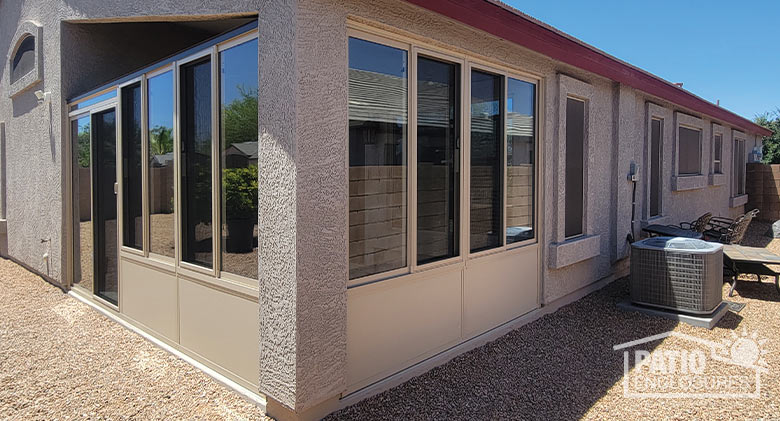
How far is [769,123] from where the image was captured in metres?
23.1

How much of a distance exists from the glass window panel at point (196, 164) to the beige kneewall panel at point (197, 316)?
12.5 inches

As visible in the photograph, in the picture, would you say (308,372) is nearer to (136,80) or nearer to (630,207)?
(136,80)

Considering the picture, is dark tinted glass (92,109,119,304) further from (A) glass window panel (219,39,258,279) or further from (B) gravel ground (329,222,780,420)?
(B) gravel ground (329,222,780,420)

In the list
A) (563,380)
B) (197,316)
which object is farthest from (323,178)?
(563,380)

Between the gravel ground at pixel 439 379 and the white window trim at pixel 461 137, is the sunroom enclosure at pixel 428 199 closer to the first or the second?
the white window trim at pixel 461 137

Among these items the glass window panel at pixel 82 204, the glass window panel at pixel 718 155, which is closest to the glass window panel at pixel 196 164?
the glass window panel at pixel 82 204

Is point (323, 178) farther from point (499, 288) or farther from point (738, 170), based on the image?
point (738, 170)

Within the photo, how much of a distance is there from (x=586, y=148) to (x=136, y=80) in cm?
514

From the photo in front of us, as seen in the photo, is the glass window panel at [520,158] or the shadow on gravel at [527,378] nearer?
the shadow on gravel at [527,378]

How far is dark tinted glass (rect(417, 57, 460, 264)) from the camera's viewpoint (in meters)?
3.91

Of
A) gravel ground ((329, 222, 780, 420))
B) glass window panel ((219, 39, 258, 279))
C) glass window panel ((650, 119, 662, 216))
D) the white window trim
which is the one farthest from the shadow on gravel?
glass window panel ((650, 119, 662, 216))

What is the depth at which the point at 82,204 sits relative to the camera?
5895 millimetres

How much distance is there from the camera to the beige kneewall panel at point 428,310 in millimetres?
3410

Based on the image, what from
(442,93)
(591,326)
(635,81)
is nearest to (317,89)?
(442,93)
